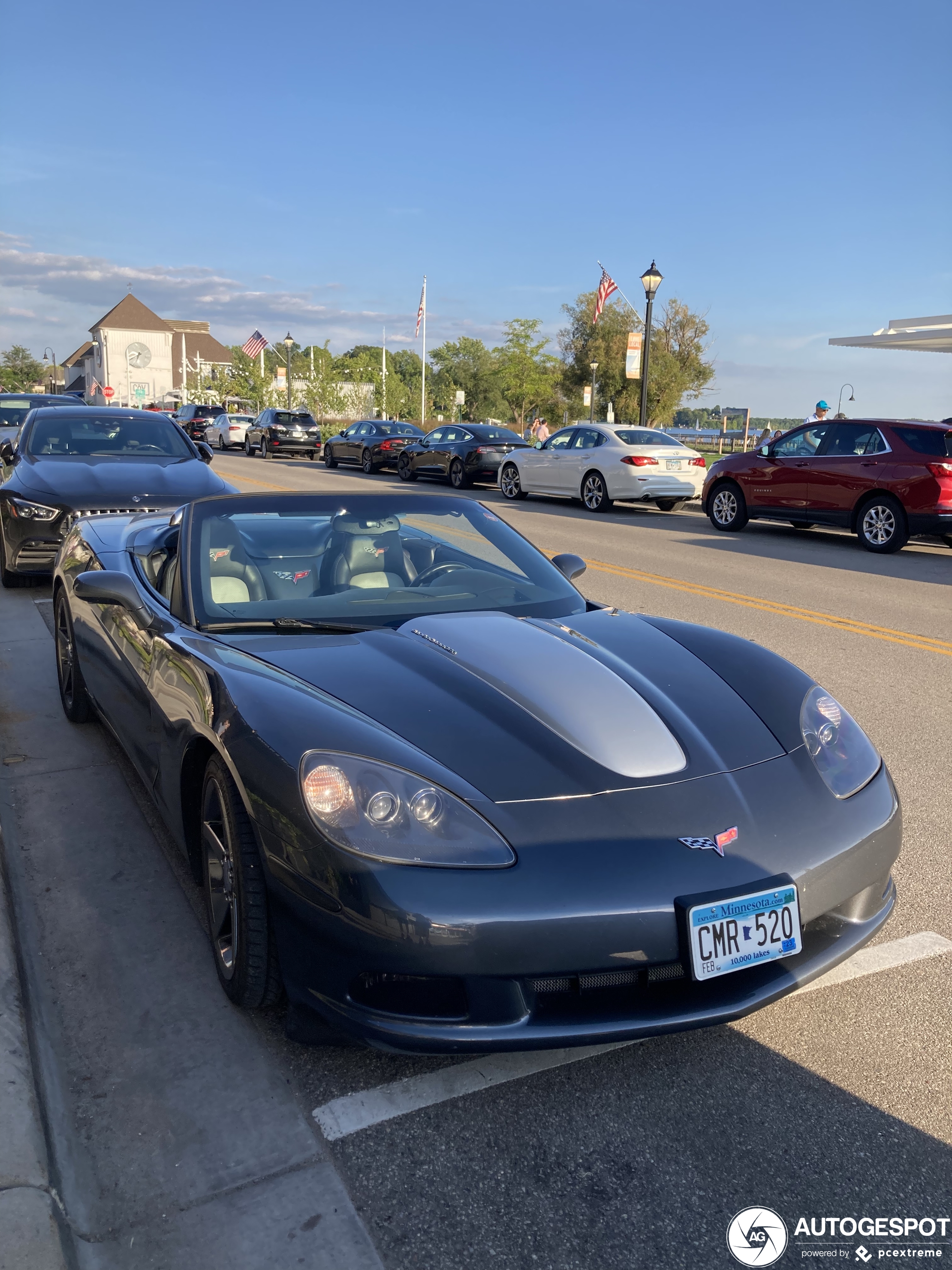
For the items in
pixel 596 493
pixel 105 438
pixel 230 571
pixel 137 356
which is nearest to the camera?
pixel 230 571

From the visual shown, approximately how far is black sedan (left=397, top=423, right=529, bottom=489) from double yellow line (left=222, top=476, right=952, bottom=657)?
11.7 metres

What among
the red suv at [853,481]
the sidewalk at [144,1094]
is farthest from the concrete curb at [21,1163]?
the red suv at [853,481]

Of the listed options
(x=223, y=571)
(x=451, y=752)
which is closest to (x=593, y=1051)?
(x=451, y=752)

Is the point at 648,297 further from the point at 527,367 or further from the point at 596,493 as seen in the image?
the point at 527,367

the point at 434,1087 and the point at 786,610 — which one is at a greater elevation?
the point at 786,610

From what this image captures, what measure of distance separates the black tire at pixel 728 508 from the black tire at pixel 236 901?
Answer: 45.8ft

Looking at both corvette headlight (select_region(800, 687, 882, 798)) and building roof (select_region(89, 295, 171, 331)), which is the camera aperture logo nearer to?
corvette headlight (select_region(800, 687, 882, 798))

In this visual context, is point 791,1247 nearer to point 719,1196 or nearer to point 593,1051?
point 719,1196

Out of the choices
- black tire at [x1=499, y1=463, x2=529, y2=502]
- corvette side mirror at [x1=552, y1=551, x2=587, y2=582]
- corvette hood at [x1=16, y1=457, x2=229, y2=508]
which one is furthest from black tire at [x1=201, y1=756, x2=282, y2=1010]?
black tire at [x1=499, y1=463, x2=529, y2=502]

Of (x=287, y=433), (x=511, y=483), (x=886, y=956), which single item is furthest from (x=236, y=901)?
(x=287, y=433)

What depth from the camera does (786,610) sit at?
911cm

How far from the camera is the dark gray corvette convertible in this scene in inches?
86.5

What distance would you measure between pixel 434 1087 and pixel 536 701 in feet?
3.25

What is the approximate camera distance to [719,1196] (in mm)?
2125
